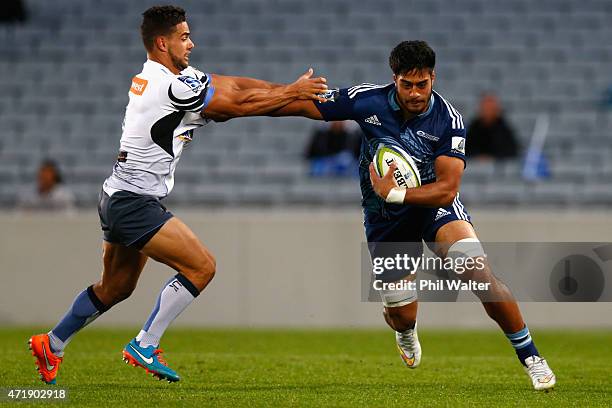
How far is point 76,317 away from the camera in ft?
22.9

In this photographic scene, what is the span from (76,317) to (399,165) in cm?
227

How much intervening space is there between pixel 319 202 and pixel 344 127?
3.35 feet

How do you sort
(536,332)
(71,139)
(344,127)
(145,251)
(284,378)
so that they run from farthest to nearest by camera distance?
(71,139) < (344,127) < (536,332) < (284,378) < (145,251)

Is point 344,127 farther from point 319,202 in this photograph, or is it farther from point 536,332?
point 536,332

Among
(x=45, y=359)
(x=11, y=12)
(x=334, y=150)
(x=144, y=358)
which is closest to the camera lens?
(x=144, y=358)

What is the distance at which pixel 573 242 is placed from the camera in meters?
12.1

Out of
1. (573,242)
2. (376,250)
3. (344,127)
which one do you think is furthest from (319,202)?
(376,250)

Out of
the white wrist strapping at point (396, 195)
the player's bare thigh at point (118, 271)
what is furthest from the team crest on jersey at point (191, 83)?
the white wrist strapping at point (396, 195)

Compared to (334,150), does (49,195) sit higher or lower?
lower

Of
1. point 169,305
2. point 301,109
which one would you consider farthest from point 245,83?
point 169,305

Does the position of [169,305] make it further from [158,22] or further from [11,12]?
[11,12]

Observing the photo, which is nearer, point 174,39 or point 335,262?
point 174,39

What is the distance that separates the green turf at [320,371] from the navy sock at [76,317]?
10.9 inches

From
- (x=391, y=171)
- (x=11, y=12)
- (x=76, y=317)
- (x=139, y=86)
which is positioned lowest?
(x=76, y=317)
